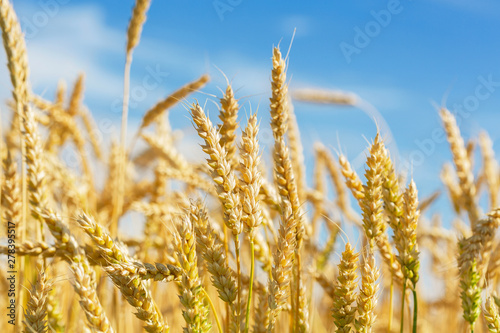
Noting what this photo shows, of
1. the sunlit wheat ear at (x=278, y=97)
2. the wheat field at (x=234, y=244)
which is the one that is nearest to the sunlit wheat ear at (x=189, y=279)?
the wheat field at (x=234, y=244)

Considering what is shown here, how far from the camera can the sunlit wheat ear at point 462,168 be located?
2.39m

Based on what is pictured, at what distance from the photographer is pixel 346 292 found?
1.28 metres

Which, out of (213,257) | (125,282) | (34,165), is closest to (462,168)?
(213,257)

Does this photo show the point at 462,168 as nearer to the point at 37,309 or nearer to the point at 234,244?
the point at 234,244

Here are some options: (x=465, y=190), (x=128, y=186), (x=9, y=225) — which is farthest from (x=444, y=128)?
(x=128, y=186)

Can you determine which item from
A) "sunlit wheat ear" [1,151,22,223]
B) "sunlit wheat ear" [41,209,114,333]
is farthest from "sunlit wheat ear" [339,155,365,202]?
"sunlit wheat ear" [1,151,22,223]

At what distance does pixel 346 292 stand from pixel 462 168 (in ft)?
4.67

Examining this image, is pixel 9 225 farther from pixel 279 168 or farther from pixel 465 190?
pixel 465 190

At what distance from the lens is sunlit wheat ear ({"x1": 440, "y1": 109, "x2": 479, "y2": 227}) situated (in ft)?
7.83

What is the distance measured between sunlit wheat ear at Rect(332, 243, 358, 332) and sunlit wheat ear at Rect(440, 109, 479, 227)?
1.39 metres

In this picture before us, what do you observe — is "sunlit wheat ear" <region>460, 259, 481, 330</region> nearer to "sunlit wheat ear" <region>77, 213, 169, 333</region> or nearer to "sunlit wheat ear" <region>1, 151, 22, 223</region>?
"sunlit wheat ear" <region>77, 213, 169, 333</region>

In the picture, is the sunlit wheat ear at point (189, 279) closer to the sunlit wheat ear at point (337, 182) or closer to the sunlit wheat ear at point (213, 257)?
the sunlit wheat ear at point (213, 257)

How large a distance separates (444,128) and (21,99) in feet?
6.80

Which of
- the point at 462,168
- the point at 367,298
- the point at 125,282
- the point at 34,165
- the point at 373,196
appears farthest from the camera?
the point at 462,168
